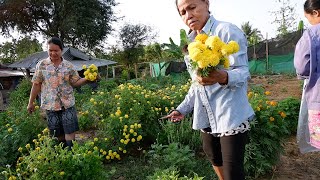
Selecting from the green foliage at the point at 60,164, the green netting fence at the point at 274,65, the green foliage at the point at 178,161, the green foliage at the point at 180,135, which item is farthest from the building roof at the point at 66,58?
the green foliage at the point at 60,164

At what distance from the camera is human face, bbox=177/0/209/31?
1630 millimetres

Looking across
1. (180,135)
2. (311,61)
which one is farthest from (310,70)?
(180,135)

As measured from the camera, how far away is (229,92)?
1595 mm

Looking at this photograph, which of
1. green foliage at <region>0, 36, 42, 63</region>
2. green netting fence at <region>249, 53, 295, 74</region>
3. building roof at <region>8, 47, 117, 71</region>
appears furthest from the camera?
green foliage at <region>0, 36, 42, 63</region>

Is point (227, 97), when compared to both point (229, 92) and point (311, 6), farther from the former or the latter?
point (311, 6)

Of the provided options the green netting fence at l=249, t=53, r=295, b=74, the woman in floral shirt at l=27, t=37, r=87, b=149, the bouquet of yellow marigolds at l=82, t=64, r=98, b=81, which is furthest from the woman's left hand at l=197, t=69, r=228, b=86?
the green netting fence at l=249, t=53, r=295, b=74

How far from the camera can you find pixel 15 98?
9.20 meters

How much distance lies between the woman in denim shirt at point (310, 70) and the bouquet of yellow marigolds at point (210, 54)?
2.34 ft

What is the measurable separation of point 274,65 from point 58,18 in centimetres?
1275

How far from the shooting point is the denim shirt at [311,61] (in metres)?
1.79

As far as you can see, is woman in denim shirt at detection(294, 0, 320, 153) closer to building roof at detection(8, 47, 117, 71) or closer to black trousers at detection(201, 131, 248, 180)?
black trousers at detection(201, 131, 248, 180)

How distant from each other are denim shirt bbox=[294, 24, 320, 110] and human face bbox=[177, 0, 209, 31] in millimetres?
641

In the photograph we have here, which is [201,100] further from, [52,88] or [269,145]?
[52,88]

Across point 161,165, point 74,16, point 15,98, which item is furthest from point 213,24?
point 74,16
